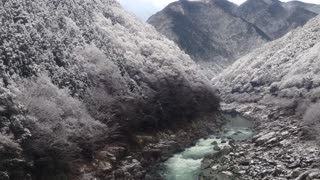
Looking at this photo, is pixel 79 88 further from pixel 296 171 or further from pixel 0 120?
pixel 296 171

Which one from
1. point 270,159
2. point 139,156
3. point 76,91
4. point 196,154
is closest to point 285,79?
point 196,154

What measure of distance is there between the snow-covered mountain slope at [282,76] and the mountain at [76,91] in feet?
52.6

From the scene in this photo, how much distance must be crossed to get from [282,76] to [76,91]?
6182cm

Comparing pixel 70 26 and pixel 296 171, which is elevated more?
pixel 70 26

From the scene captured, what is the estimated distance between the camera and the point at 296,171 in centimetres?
3416

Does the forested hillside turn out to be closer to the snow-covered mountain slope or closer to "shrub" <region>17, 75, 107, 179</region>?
the snow-covered mountain slope

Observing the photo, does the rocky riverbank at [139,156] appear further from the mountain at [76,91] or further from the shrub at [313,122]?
the shrub at [313,122]

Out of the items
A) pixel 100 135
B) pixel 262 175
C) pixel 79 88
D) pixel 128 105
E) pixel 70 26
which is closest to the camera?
pixel 262 175

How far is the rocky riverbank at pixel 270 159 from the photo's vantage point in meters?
34.9

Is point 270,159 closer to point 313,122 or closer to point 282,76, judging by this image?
point 313,122

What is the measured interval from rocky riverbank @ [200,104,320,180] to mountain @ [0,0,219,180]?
979 centimetres

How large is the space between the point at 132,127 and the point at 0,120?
1967 cm

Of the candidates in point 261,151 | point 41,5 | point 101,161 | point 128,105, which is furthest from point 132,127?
point 41,5

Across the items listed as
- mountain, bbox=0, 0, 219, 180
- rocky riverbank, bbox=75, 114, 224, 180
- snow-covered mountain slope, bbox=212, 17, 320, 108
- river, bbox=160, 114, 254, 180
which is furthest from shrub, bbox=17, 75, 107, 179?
snow-covered mountain slope, bbox=212, 17, 320, 108
